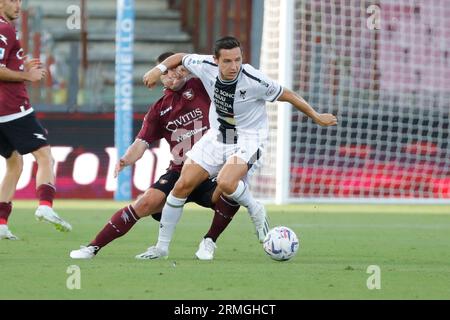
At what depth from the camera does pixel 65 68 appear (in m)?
18.7

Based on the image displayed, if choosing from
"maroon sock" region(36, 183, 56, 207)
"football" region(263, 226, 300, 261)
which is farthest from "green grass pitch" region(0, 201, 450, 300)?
"maroon sock" region(36, 183, 56, 207)

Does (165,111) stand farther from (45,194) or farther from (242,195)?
(45,194)

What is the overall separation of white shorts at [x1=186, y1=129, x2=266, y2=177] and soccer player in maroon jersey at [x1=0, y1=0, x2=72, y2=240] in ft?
5.69

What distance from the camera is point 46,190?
9531 millimetres

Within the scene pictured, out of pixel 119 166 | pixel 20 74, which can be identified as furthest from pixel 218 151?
pixel 20 74

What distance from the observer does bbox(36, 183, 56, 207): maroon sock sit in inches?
369

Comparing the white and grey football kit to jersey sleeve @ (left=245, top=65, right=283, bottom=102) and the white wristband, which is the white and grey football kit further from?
the white wristband

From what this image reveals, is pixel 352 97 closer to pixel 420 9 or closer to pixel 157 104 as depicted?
pixel 420 9

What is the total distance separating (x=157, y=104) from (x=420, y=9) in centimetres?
905

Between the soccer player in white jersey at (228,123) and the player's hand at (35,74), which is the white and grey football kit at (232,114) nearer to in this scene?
the soccer player in white jersey at (228,123)

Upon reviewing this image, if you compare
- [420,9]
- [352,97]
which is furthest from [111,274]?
[420,9]

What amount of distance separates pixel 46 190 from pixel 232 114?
1932 millimetres

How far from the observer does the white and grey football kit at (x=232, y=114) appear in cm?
831

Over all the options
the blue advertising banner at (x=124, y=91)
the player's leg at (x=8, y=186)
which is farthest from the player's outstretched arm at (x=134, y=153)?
the blue advertising banner at (x=124, y=91)
